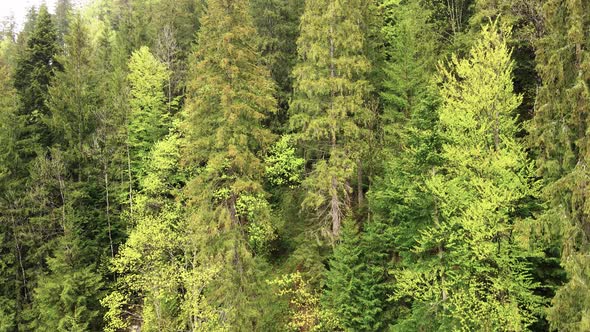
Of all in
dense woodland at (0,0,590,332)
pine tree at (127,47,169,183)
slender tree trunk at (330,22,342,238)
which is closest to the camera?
dense woodland at (0,0,590,332)

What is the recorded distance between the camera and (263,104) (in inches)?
829

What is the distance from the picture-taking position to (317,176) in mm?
24234

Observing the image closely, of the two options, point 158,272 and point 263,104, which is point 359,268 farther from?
point 158,272

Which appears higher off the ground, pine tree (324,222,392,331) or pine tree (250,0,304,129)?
pine tree (250,0,304,129)

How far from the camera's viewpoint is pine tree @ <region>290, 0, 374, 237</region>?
74.2 feet

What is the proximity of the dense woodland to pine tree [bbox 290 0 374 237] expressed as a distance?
125 millimetres

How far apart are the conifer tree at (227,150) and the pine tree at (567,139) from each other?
12.3 m

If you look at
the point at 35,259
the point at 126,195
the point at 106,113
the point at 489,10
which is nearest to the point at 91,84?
the point at 106,113

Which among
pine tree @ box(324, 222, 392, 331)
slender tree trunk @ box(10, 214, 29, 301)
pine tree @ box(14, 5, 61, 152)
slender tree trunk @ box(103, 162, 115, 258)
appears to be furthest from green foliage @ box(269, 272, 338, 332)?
pine tree @ box(14, 5, 61, 152)

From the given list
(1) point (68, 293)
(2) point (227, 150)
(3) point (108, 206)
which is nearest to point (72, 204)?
(3) point (108, 206)

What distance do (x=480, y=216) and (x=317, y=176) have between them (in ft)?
34.1

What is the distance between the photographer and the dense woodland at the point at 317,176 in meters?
15.1

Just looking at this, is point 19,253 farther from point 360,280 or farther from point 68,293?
point 360,280

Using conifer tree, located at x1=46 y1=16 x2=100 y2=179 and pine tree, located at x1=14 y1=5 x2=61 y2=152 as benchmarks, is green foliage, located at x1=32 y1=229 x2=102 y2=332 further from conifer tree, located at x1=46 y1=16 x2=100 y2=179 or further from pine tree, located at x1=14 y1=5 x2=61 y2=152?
pine tree, located at x1=14 y1=5 x2=61 y2=152
